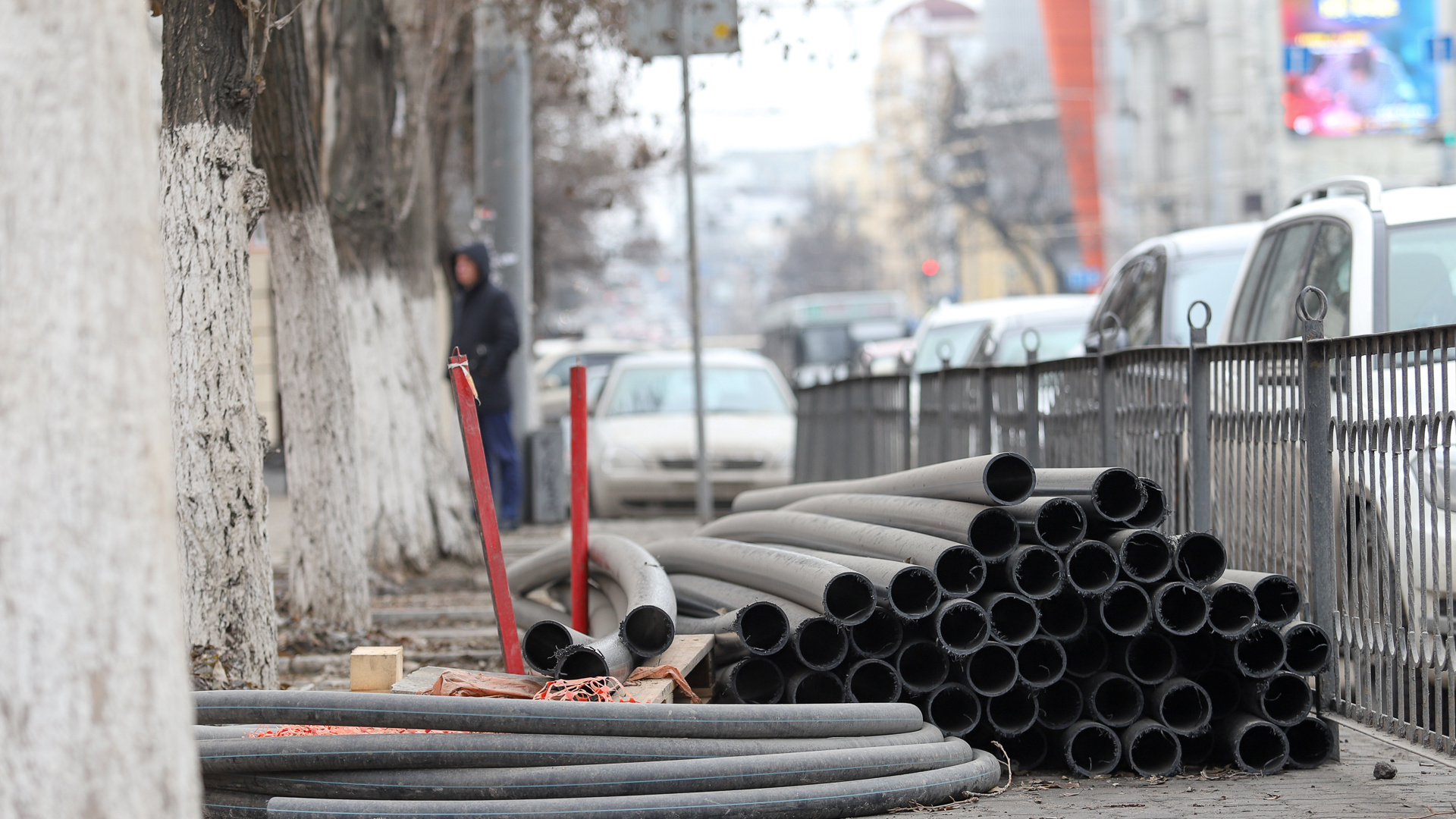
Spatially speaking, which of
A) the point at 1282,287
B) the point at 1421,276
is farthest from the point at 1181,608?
the point at 1282,287

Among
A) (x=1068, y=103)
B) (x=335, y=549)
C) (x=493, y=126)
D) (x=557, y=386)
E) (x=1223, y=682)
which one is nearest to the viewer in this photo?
(x=1223, y=682)

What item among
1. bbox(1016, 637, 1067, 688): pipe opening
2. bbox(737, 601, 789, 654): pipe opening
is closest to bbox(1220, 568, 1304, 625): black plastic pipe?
bbox(1016, 637, 1067, 688): pipe opening

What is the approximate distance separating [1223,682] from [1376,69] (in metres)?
51.4

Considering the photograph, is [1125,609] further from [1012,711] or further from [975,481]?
[975,481]

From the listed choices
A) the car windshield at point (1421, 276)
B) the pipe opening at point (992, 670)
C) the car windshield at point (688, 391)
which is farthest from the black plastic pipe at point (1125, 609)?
the car windshield at point (688, 391)

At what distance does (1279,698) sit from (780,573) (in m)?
1.63

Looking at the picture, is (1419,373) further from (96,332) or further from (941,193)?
(941,193)

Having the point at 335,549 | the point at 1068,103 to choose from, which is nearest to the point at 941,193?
the point at 1068,103

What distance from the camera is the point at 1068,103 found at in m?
68.6

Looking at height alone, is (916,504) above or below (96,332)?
below

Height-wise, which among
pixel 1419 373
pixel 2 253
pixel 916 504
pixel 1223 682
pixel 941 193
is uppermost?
pixel 941 193

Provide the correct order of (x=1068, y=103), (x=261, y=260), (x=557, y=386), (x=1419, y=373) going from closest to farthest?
(x=1419, y=373), (x=261, y=260), (x=557, y=386), (x=1068, y=103)

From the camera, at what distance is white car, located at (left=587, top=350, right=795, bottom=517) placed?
47.7 feet

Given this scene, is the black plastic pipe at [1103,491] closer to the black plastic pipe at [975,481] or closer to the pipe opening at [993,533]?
the black plastic pipe at [975,481]
